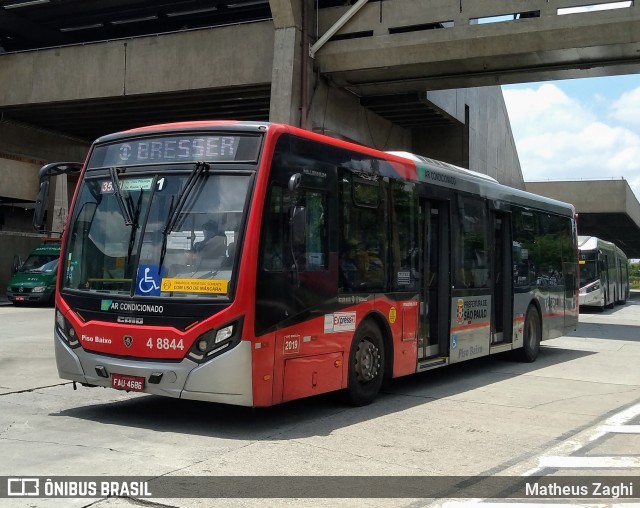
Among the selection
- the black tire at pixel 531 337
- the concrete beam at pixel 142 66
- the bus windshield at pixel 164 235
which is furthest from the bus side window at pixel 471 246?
the concrete beam at pixel 142 66

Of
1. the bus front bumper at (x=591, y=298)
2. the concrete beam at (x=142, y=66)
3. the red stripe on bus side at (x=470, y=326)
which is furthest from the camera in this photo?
the bus front bumper at (x=591, y=298)

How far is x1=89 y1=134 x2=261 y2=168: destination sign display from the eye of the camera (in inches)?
292

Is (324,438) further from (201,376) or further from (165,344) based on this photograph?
(165,344)

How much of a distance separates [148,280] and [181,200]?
0.87 m

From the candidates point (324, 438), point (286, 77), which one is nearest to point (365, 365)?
point (324, 438)

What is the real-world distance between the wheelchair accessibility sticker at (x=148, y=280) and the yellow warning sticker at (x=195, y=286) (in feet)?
0.27

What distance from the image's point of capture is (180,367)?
23.2 feet

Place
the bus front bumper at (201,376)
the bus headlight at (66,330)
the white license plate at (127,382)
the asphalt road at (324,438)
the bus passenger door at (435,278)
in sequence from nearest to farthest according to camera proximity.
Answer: the asphalt road at (324,438) → the bus front bumper at (201,376) → the white license plate at (127,382) → the bus headlight at (66,330) → the bus passenger door at (435,278)

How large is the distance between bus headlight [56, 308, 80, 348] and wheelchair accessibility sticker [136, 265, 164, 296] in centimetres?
103

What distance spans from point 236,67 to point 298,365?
17589 millimetres

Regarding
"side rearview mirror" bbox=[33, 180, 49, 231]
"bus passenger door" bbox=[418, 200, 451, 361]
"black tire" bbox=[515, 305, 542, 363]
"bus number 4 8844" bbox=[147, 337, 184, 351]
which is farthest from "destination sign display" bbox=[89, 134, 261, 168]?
"black tire" bbox=[515, 305, 542, 363]

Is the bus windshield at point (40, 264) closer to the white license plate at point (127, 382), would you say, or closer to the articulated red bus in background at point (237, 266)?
the articulated red bus in background at point (237, 266)

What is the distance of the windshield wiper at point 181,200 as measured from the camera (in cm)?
729

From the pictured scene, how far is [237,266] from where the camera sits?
7012 mm
